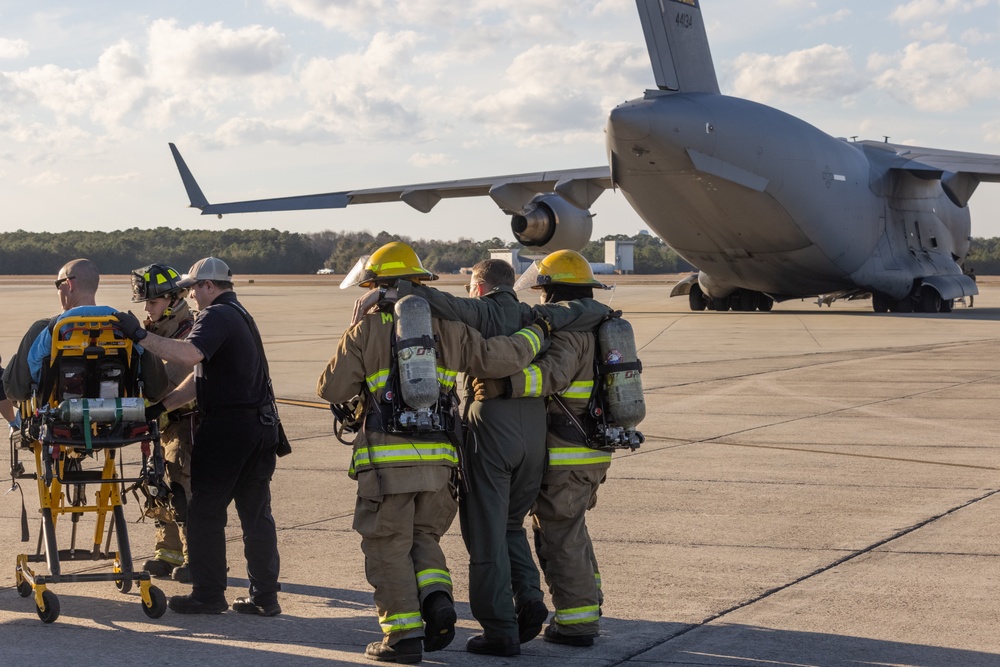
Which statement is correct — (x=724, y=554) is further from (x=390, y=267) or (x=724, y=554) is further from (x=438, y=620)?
(x=390, y=267)

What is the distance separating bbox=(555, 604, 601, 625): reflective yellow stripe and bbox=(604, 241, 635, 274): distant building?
108532 mm

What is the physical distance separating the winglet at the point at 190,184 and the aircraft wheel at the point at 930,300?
18.5m

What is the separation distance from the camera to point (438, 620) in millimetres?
5383

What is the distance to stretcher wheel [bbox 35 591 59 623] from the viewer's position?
577cm

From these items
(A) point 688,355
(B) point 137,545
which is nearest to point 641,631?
(B) point 137,545

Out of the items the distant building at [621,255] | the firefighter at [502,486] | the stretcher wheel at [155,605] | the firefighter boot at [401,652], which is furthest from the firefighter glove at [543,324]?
the distant building at [621,255]

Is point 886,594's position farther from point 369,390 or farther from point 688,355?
point 688,355

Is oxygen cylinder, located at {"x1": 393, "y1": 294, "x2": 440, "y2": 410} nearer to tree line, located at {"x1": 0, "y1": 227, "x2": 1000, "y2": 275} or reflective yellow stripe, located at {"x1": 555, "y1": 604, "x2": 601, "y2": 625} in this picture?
reflective yellow stripe, located at {"x1": 555, "y1": 604, "x2": 601, "y2": 625}

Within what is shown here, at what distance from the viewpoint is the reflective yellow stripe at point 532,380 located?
18.6 feet

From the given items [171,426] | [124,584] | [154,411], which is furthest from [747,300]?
[124,584]

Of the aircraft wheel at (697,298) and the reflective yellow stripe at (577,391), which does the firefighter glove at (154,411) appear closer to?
the reflective yellow stripe at (577,391)

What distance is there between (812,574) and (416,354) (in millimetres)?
2637

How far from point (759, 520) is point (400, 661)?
10.9ft

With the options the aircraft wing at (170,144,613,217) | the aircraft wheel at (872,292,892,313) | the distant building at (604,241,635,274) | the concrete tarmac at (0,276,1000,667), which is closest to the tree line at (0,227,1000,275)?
the distant building at (604,241,635,274)
